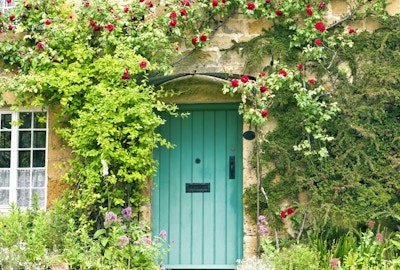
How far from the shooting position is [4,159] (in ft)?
27.3

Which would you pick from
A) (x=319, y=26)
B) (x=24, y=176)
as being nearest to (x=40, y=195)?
(x=24, y=176)

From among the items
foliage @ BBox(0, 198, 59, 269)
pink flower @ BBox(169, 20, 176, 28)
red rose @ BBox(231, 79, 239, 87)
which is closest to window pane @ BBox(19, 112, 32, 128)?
foliage @ BBox(0, 198, 59, 269)

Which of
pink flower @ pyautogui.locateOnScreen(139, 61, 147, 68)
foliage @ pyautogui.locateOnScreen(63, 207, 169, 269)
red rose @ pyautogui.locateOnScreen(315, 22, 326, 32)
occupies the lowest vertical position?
foliage @ pyautogui.locateOnScreen(63, 207, 169, 269)

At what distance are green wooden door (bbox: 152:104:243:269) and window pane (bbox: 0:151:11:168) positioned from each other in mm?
1751

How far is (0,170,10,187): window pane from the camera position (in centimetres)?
826

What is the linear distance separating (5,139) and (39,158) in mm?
473

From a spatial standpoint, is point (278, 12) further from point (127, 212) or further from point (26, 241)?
point (26, 241)

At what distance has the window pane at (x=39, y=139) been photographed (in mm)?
8305

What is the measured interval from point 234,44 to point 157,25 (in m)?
0.91

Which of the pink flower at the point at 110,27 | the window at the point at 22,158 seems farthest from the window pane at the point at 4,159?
the pink flower at the point at 110,27

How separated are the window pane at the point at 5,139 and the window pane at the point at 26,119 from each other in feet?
0.62

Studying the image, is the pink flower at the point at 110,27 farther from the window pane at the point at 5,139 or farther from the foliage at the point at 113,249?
the foliage at the point at 113,249

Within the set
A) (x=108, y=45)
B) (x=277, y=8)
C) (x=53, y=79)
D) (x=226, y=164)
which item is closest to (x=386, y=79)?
(x=277, y=8)

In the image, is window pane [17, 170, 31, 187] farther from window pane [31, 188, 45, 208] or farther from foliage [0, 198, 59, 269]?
foliage [0, 198, 59, 269]
